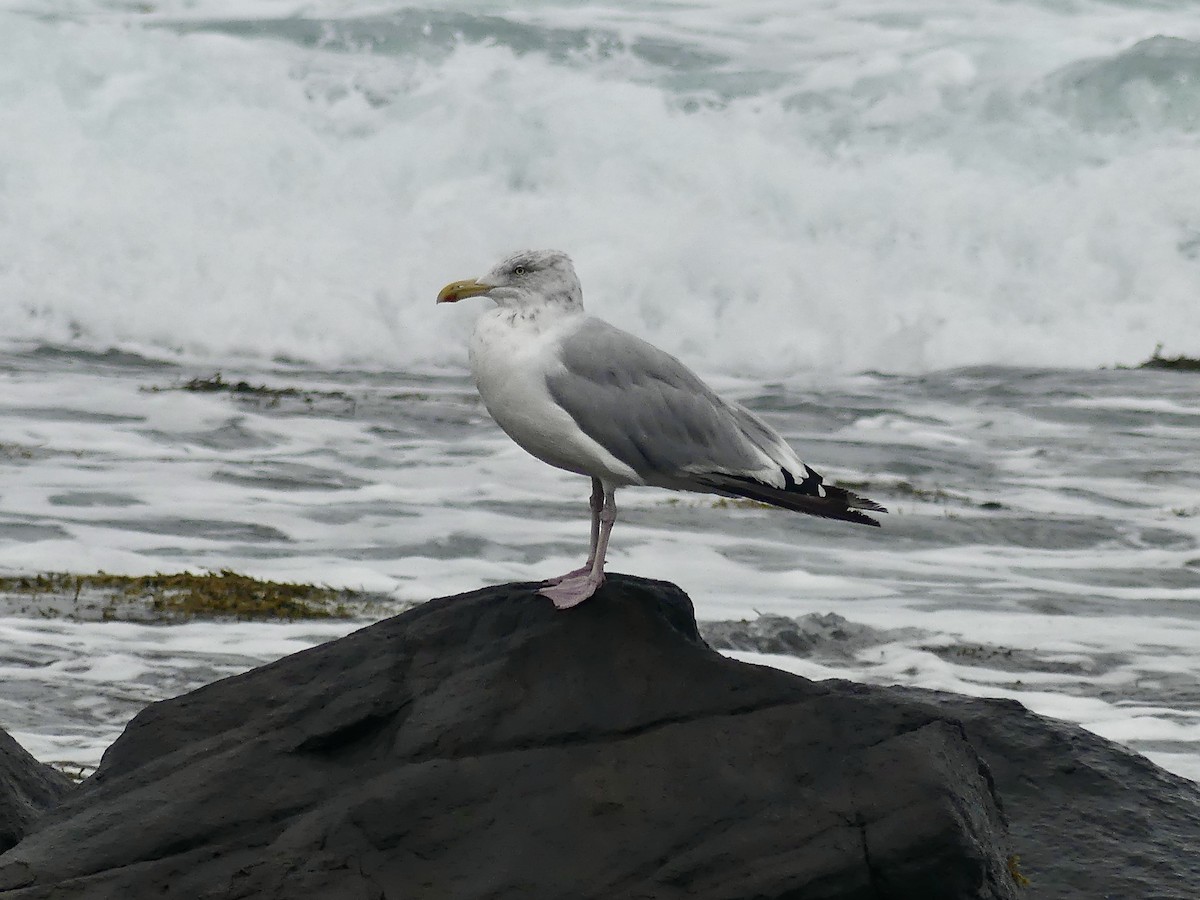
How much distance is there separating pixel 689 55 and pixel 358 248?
689 centimetres

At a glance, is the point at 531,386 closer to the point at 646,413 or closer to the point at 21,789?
the point at 646,413

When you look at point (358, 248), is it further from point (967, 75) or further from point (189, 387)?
point (967, 75)

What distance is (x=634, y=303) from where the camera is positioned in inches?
754

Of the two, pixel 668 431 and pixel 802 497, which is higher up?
pixel 668 431

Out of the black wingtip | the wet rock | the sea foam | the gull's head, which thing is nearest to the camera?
the black wingtip

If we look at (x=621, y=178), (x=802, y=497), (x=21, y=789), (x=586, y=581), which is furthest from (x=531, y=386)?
(x=621, y=178)

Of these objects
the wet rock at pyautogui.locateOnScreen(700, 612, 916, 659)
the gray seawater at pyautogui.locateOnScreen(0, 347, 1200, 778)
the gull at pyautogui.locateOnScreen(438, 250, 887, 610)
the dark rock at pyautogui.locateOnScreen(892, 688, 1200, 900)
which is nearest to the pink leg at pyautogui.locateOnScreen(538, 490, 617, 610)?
the gull at pyautogui.locateOnScreen(438, 250, 887, 610)

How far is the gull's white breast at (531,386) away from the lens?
4.65m

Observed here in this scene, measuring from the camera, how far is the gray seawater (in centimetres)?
759

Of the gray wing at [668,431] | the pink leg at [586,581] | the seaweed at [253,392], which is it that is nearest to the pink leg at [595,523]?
the pink leg at [586,581]

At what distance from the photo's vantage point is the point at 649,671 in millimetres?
4504

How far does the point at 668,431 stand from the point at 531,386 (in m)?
0.38

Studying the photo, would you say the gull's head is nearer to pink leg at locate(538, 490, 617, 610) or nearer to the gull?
the gull

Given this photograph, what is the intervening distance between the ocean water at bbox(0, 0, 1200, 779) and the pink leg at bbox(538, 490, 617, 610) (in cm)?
231
